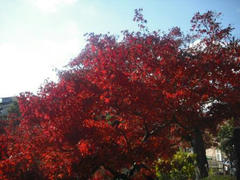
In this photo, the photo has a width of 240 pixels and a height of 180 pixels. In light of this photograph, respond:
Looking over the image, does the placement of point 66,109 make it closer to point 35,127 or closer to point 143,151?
point 35,127

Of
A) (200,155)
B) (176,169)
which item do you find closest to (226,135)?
(200,155)

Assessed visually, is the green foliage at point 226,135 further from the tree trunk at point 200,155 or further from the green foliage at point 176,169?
the green foliage at point 176,169

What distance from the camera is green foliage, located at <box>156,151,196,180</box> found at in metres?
15.3

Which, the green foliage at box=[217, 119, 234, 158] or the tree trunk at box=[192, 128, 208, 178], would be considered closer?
the tree trunk at box=[192, 128, 208, 178]

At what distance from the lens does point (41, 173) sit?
10.7 meters

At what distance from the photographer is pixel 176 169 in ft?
51.2

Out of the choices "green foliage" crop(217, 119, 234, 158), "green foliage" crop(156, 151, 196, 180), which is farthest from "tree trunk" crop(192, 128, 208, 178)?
"green foliage" crop(217, 119, 234, 158)

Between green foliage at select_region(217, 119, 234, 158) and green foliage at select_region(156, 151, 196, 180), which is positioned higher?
green foliage at select_region(217, 119, 234, 158)

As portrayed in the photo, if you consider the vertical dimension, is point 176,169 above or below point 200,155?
below

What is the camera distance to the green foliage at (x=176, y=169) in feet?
50.1

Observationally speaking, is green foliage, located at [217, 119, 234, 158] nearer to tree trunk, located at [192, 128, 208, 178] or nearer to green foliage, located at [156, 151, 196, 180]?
tree trunk, located at [192, 128, 208, 178]

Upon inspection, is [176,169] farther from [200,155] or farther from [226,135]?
[226,135]

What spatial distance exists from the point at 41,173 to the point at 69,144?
2928 millimetres

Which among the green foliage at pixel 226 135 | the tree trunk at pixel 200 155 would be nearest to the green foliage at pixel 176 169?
the tree trunk at pixel 200 155
